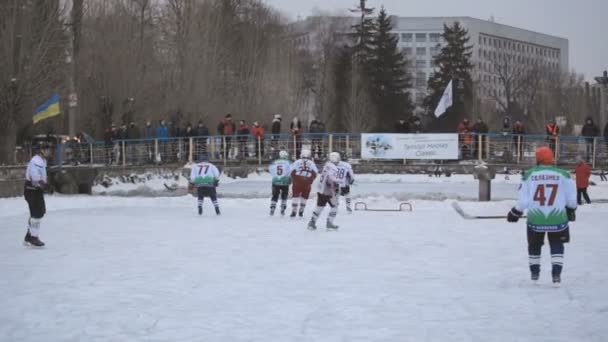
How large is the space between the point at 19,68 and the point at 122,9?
10331mm

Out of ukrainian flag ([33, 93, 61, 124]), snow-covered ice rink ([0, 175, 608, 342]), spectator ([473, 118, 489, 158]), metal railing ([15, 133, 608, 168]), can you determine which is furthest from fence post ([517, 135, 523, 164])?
ukrainian flag ([33, 93, 61, 124])

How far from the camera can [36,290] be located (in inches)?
413

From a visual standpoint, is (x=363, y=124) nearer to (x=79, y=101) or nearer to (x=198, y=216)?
(x=79, y=101)

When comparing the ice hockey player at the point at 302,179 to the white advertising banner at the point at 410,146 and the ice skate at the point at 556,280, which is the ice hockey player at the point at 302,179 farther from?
the white advertising banner at the point at 410,146

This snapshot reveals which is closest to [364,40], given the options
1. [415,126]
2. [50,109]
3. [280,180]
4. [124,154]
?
[415,126]

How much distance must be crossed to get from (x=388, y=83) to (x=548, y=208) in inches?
2293

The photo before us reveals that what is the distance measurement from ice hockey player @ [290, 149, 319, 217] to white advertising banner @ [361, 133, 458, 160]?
1401 cm

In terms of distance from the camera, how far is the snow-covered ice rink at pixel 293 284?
8.23 meters

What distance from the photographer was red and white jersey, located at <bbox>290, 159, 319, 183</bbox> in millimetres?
21703

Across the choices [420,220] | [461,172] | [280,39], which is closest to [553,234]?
[420,220]

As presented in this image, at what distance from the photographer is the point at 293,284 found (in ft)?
35.9

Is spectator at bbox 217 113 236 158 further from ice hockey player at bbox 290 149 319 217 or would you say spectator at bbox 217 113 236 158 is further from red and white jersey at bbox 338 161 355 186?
red and white jersey at bbox 338 161 355 186

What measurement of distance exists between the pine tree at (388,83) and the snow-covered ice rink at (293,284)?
48274 mm

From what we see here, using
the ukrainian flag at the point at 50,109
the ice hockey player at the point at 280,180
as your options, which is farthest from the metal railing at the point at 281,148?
the ice hockey player at the point at 280,180
